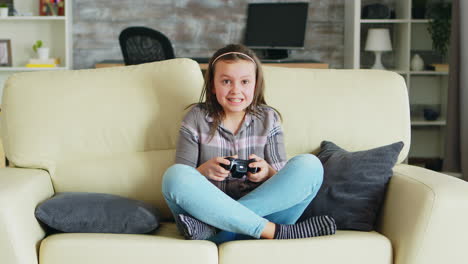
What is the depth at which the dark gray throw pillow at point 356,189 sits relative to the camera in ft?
6.67

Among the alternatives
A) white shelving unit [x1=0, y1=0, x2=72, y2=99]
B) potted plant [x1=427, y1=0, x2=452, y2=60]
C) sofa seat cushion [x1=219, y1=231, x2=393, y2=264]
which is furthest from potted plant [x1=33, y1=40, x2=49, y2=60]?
sofa seat cushion [x1=219, y1=231, x2=393, y2=264]

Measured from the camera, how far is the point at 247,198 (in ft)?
6.52

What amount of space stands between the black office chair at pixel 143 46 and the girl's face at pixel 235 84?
2.17 m

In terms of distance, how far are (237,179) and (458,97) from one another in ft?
8.41

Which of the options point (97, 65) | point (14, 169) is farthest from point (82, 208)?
point (97, 65)

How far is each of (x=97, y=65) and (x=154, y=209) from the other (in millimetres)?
2888

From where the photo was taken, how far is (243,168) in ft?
6.60

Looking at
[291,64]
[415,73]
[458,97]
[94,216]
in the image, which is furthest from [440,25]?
[94,216]

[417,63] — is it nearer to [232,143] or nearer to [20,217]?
[232,143]

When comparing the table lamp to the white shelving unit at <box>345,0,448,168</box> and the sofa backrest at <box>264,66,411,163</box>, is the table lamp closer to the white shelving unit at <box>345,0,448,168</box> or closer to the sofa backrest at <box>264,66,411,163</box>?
the white shelving unit at <box>345,0,448,168</box>

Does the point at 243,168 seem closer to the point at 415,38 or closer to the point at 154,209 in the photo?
the point at 154,209

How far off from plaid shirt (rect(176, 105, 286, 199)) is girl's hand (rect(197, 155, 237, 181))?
0.26 ft

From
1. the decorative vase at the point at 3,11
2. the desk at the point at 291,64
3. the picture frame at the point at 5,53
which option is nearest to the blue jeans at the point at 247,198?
the desk at the point at 291,64

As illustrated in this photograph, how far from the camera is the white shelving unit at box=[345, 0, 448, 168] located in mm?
4945
